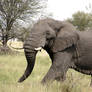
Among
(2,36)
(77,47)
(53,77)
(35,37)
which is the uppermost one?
(35,37)

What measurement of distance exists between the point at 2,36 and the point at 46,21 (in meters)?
16.4

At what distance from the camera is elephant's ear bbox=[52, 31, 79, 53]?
592cm

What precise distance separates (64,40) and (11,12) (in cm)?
1667

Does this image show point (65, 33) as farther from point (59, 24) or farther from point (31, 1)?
point (31, 1)

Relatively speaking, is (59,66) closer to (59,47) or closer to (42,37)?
(59,47)

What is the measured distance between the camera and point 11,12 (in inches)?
872

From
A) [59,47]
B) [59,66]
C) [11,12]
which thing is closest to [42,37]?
[59,47]

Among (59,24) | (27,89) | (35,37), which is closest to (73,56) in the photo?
(59,24)

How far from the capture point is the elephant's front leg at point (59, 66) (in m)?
5.66

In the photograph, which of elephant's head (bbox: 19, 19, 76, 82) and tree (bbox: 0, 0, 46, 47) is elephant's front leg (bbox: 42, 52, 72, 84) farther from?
tree (bbox: 0, 0, 46, 47)

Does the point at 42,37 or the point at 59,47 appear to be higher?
the point at 42,37

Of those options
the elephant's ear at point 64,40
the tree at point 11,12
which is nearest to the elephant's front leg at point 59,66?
the elephant's ear at point 64,40

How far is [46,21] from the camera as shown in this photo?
597 centimetres

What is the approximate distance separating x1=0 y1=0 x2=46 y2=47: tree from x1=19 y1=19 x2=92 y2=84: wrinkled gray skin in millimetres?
15685
